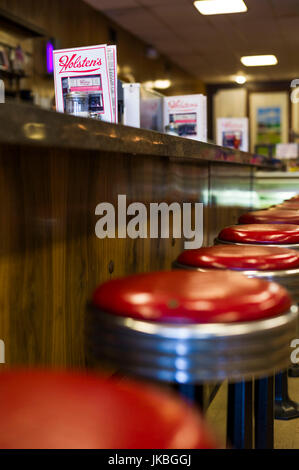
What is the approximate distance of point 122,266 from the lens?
206cm

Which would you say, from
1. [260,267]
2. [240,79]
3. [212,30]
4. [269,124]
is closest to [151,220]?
[260,267]

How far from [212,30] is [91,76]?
7.24 meters

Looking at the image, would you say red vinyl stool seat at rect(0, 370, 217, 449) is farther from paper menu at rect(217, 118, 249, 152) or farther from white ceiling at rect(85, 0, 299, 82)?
white ceiling at rect(85, 0, 299, 82)

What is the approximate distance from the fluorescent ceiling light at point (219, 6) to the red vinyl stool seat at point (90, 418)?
285 inches

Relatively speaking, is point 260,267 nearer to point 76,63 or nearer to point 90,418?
point 90,418

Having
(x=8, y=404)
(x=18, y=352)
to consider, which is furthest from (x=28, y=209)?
(x=8, y=404)

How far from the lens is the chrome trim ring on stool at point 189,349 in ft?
2.79

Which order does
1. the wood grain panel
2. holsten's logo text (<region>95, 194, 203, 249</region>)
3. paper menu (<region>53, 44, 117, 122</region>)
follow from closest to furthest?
the wood grain panel < holsten's logo text (<region>95, 194, 203, 249</region>) < paper menu (<region>53, 44, 117, 122</region>)

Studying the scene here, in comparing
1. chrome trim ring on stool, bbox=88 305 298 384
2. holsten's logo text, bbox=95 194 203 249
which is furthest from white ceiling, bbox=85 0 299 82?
chrome trim ring on stool, bbox=88 305 298 384

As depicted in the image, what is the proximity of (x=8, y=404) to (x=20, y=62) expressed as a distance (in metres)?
6.06

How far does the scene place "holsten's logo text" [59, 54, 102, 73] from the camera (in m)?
2.06

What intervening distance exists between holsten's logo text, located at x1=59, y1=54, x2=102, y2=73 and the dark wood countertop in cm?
50

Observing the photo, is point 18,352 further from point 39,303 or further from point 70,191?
point 70,191

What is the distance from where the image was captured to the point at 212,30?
344 inches
